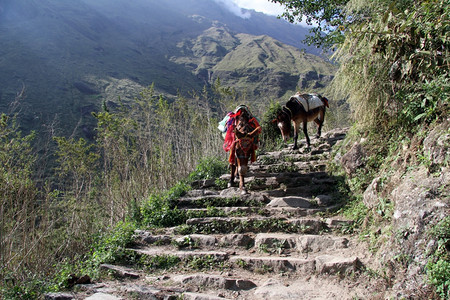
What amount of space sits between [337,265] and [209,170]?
203 inches

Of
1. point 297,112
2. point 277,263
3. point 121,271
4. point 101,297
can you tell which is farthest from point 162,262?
point 297,112

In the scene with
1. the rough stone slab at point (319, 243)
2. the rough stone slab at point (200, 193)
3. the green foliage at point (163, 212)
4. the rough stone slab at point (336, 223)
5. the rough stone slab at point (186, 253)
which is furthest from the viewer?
the rough stone slab at point (200, 193)

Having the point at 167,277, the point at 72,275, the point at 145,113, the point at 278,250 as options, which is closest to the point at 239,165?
the point at 278,250

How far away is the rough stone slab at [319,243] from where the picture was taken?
428 cm

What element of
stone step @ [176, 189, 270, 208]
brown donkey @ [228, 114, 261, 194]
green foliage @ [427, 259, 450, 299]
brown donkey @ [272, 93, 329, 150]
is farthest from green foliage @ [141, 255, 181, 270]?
brown donkey @ [272, 93, 329, 150]

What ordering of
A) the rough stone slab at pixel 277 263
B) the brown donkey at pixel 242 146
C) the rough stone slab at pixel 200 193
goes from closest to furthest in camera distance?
the rough stone slab at pixel 277 263, the brown donkey at pixel 242 146, the rough stone slab at pixel 200 193

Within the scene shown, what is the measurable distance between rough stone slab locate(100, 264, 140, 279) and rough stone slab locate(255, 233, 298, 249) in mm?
1874

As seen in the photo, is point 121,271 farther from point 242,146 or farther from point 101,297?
point 242,146

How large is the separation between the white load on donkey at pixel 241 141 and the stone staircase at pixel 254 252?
58 cm

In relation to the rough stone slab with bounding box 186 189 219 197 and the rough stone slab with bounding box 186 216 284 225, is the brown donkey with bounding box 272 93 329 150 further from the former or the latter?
the rough stone slab with bounding box 186 216 284 225

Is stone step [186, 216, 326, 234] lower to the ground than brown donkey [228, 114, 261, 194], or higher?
lower

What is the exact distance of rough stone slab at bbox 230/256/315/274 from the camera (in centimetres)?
401

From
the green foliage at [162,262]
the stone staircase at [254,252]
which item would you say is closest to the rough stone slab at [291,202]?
the stone staircase at [254,252]

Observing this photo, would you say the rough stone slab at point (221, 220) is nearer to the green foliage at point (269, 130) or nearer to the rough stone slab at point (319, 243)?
the rough stone slab at point (319, 243)
